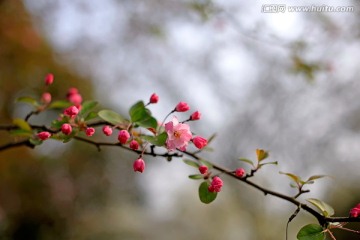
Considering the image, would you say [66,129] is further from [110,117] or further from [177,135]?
[177,135]

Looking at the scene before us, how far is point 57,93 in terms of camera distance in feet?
14.5

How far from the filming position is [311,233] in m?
0.63

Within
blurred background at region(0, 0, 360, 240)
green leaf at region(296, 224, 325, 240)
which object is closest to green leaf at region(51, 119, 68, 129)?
green leaf at region(296, 224, 325, 240)

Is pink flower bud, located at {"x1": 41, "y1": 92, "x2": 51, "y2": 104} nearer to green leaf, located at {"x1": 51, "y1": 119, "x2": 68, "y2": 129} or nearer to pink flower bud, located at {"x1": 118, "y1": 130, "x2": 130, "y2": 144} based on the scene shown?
green leaf, located at {"x1": 51, "y1": 119, "x2": 68, "y2": 129}

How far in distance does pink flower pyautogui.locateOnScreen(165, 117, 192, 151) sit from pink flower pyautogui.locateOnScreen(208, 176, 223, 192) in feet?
0.32

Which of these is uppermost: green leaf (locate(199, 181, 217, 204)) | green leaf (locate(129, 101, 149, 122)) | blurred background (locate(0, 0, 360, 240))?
blurred background (locate(0, 0, 360, 240))

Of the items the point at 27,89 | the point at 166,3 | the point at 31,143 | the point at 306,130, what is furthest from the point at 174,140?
the point at 306,130

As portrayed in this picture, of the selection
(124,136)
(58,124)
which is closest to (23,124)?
(58,124)

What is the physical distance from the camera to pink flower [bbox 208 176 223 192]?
72cm

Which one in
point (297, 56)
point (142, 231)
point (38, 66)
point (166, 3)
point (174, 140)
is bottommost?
point (174, 140)

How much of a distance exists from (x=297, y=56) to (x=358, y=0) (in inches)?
27.2

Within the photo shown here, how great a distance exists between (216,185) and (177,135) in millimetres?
126

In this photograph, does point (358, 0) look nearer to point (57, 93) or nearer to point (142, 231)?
point (57, 93)

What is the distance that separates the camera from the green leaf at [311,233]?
0.63 meters
